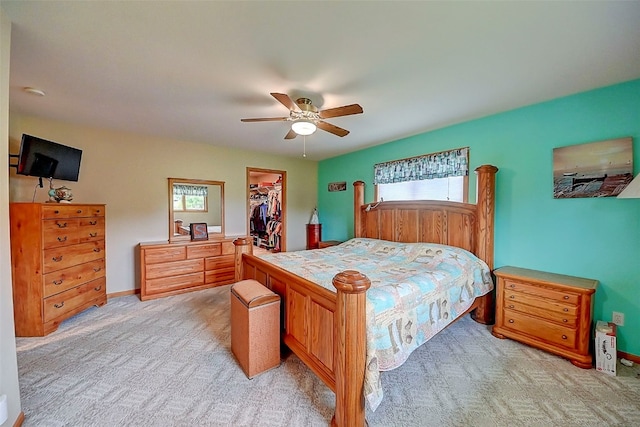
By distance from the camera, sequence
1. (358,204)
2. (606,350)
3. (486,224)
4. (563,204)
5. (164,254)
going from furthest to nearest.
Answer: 1. (358,204)
2. (164,254)
3. (486,224)
4. (563,204)
5. (606,350)

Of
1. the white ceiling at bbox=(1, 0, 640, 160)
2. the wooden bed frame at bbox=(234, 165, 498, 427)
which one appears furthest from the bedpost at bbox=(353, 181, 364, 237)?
the white ceiling at bbox=(1, 0, 640, 160)

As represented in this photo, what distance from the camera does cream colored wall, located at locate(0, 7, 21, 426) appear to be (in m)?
1.37

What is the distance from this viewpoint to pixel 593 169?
2285 mm

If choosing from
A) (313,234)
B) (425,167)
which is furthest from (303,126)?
(313,234)

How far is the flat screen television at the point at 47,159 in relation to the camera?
2584mm

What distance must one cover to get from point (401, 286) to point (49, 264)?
361 centimetres

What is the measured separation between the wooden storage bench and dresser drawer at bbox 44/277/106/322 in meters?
2.18

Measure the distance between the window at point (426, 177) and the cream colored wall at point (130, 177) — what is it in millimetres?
2706

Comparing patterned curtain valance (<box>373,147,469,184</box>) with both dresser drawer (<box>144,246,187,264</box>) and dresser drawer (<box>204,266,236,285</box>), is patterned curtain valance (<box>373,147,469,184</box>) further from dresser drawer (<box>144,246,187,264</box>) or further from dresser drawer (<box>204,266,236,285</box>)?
dresser drawer (<box>144,246,187,264</box>)

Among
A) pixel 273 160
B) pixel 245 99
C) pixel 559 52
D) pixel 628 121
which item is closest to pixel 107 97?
pixel 245 99

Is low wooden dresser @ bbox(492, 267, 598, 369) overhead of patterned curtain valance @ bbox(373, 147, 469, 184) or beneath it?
beneath

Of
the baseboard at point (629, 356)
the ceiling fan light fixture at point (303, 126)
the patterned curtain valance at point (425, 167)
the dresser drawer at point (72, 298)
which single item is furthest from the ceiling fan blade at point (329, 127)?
the dresser drawer at point (72, 298)

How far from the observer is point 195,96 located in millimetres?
2453

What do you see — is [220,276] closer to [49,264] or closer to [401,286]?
[49,264]
